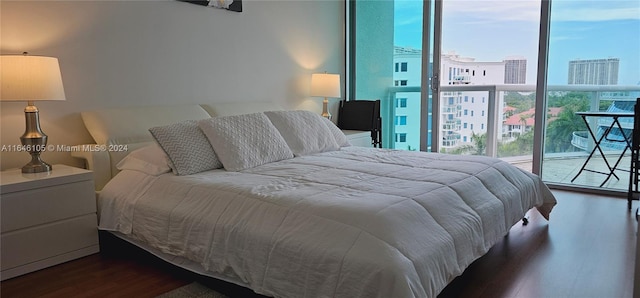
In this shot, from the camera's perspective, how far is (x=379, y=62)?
5293mm

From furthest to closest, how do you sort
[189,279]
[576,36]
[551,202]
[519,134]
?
1. [519,134]
2. [576,36]
3. [551,202]
4. [189,279]

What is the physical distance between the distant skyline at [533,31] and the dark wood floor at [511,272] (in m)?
1.74

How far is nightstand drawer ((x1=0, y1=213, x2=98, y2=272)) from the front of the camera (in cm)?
232

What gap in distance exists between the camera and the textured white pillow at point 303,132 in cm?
322

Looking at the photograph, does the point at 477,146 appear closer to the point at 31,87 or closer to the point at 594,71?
the point at 594,71

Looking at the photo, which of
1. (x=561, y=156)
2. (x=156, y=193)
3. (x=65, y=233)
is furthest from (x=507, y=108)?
(x=65, y=233)

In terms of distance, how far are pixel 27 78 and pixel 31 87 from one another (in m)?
0.05

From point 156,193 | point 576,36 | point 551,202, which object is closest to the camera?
point 156,193

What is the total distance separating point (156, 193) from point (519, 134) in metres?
3.52

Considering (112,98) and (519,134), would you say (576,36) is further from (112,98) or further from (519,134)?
(112,98)

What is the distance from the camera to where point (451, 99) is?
16.0 ft

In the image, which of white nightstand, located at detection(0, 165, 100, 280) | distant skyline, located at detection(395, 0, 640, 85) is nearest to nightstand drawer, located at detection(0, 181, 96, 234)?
white nightstand, located at detection(0, 165, 100, 280)

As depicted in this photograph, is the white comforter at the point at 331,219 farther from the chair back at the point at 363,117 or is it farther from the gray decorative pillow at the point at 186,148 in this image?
the chair back at the point at 363,117

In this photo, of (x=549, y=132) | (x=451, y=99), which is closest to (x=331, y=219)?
(x=549, y=132)
